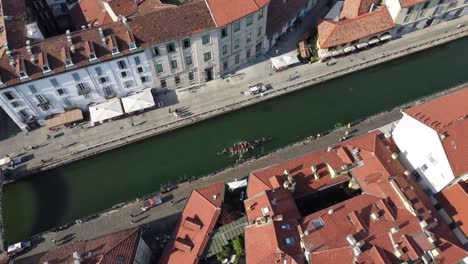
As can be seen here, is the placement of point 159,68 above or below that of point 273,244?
above

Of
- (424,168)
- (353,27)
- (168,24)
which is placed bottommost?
(424,168)

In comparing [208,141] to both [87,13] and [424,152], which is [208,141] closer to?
[424,152]

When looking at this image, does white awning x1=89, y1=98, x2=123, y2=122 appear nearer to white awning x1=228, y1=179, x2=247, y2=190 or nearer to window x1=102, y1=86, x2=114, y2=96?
window x1=102, y1=86, x2=114, y2=96

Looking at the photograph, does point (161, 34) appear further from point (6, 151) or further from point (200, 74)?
point (6, 151)

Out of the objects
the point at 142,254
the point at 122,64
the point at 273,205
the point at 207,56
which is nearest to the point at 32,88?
the point at 122,64

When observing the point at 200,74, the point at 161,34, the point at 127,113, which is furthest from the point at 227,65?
the point at 127,113

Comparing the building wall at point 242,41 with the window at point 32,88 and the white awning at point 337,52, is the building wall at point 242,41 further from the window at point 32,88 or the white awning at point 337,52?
the window at point 32,88
